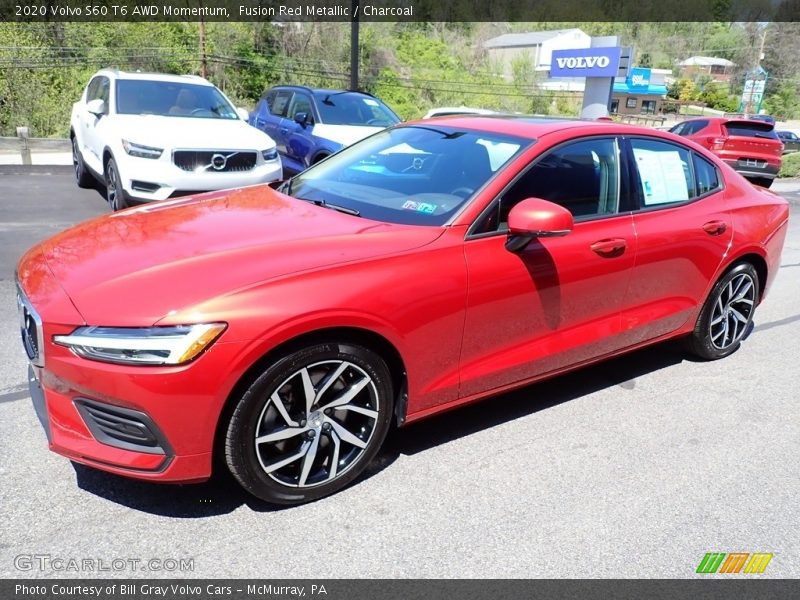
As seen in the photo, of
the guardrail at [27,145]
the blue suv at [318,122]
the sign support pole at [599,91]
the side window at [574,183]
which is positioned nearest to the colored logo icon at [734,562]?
the side window at [574,183]

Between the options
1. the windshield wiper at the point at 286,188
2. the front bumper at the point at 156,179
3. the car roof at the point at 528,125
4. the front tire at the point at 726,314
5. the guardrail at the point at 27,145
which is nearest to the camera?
the car roof at the point at 528,125

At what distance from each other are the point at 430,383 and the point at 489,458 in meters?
0.56

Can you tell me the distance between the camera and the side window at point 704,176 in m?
4.39

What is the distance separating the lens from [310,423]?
2.79m

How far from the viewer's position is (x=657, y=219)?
3.93 m

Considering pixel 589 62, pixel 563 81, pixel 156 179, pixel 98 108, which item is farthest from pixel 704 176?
pixel 563 81

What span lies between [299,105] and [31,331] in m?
8.56

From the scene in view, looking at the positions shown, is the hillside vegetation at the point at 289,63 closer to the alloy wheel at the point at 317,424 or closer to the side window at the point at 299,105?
the side window at the point at 299,105

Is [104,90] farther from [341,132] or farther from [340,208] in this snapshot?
[340,208]

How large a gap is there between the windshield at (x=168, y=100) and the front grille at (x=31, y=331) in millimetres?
6216

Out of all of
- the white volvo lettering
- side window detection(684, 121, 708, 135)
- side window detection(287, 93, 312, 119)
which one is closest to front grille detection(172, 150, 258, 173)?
side window detection(287, 93, 312, 119)

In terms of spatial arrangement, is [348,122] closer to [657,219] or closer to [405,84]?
[657,219]

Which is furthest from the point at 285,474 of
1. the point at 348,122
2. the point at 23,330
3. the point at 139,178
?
the point at 348,122

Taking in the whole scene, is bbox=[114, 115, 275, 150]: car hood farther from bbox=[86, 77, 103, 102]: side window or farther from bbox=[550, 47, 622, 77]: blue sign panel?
bbox=[550, 47, 622, 77]: blue sign panel
